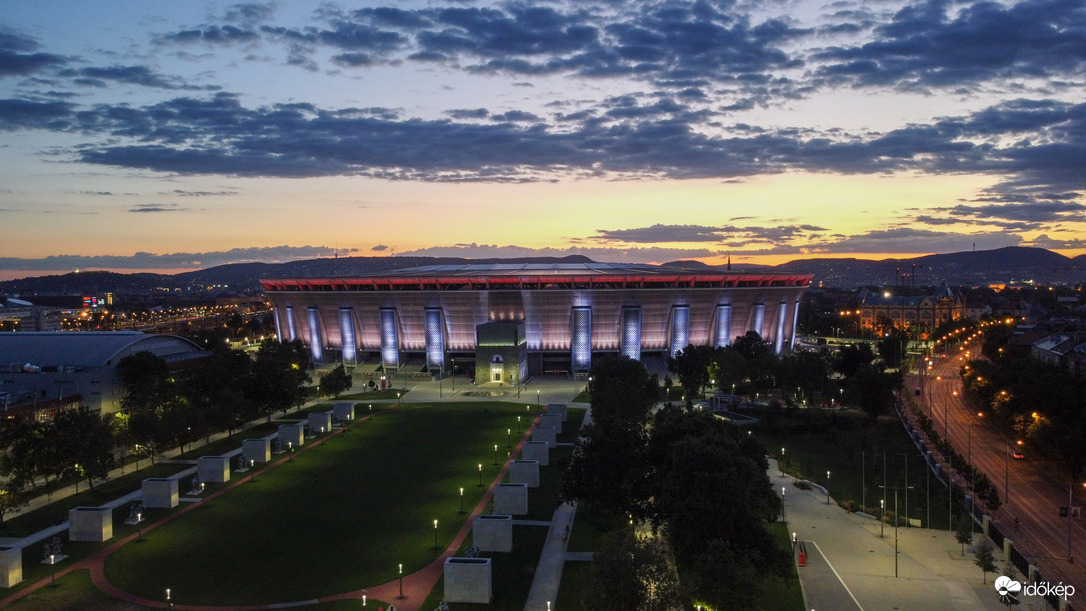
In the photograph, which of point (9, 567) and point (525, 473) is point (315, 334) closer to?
point (525, 473)

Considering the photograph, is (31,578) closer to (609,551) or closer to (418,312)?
(609,551)

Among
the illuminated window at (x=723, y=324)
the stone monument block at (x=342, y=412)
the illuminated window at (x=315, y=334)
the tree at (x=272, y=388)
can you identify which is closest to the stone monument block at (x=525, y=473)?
the stone monument block at (x=342, y=412)

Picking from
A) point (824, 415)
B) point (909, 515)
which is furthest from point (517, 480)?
point (824, 415)

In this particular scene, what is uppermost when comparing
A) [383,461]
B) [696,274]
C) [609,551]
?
[696,274]

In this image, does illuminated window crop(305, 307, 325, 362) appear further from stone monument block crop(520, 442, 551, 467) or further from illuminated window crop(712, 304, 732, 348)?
stone monument block crop(520, 442, 551, 467)

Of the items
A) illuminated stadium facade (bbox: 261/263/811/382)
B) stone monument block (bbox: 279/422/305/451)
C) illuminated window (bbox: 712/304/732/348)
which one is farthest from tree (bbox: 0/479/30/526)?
illuminated window (bbox: 712/304/732/348)
